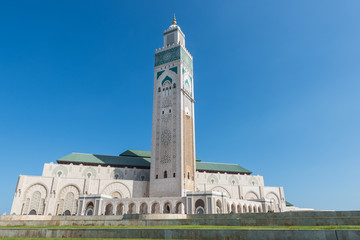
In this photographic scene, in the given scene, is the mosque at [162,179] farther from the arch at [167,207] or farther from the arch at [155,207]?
the arch at [167,207]

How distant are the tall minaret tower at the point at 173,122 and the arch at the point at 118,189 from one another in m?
4.44

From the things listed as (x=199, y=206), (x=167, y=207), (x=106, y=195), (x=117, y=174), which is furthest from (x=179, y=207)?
(x=117, y=174)

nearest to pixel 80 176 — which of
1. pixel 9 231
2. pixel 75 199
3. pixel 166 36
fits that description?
pixel 75 199

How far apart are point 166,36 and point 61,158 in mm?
27538

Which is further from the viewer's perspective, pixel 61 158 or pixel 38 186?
pixel 61 158

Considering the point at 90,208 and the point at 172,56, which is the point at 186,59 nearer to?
the point at 172,56

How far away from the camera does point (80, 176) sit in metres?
39.1

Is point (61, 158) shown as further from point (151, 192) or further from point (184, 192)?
point (184, 192)

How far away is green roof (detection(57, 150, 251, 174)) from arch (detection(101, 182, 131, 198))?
4.80m

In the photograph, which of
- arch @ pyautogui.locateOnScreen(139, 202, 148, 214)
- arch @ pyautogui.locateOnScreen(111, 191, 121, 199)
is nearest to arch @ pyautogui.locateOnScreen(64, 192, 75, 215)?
arch @ pyautogui.locateOnScreen(111, 191, 121, 199)

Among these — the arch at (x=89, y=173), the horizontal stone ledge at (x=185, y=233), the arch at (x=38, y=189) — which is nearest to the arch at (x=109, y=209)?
the arch at (x=89, y=173)

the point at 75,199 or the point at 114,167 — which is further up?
the point at 114,167

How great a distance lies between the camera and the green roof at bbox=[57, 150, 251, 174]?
134 ft

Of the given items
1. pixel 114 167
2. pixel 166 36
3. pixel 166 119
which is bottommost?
pixel 114 167
